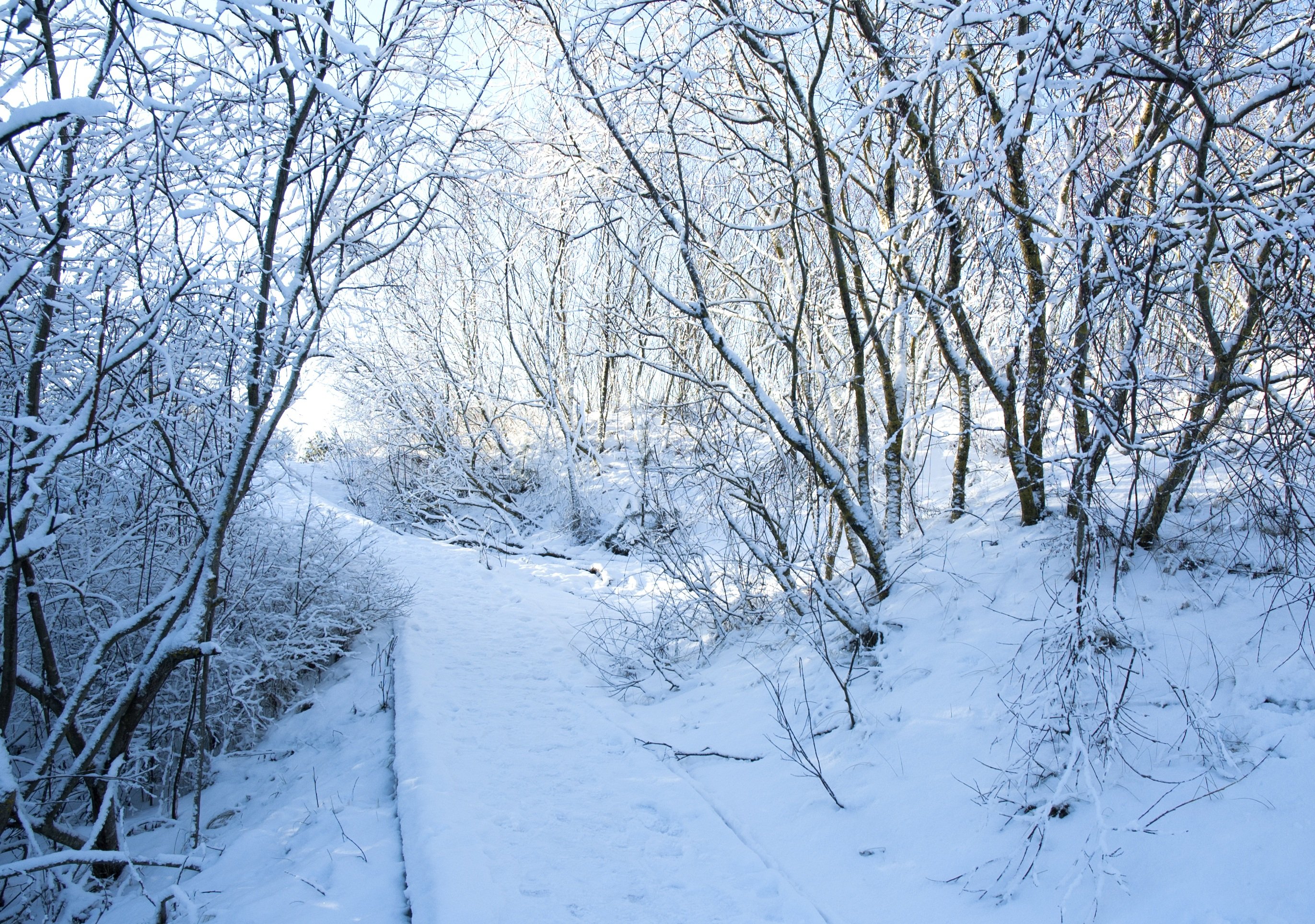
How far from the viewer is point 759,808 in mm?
3865

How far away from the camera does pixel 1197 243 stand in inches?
107

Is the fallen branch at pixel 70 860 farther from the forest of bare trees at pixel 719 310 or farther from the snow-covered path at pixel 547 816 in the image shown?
the snow-covered path at pixel 547 816

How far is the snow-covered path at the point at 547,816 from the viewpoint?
10.3 ft

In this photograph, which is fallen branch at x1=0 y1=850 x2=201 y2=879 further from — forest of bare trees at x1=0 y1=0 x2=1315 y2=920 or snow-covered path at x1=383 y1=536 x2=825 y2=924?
snow-covered path at x1=383 y1=536 x2=825 y2=924

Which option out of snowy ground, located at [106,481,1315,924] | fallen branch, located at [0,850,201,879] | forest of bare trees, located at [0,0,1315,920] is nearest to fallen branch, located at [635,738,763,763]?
snowy ground, located at [106,481,1315,924]

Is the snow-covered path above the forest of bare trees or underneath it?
underneath

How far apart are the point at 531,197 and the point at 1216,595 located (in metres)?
5.39

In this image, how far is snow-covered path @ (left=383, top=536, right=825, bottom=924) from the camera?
3129mm

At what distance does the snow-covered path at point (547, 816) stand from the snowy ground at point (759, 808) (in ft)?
0.05

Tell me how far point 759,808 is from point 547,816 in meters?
1.21

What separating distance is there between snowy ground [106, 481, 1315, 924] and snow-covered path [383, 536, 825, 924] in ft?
0.05

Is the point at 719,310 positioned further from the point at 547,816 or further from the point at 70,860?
the point at 70,860

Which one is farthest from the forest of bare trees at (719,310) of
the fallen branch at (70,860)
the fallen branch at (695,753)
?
the fallen branch at (695,753)

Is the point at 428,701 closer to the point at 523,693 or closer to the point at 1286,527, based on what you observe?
Answer: the point at 523,693
